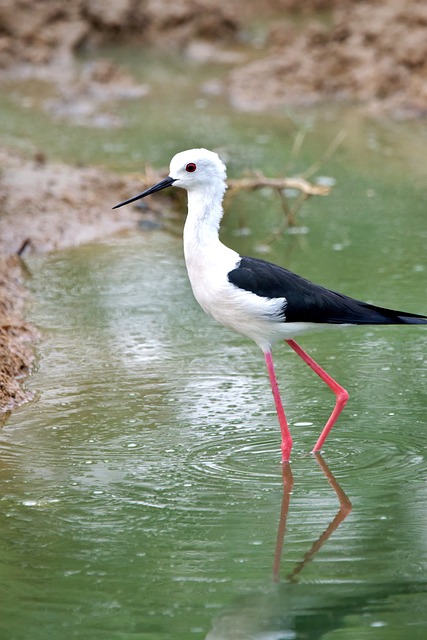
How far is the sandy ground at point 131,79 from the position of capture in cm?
862

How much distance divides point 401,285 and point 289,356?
50.1 inches

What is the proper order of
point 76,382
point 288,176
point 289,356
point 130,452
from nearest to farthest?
point 130,452 < point 76,382 < point 289,356 < point 288,176

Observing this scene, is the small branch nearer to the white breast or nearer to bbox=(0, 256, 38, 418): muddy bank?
bbox=(0, 256, 38, 418): muddy bank

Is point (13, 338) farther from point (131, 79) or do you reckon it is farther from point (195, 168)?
point (131, 79)

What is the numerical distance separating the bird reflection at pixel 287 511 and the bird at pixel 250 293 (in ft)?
0.49

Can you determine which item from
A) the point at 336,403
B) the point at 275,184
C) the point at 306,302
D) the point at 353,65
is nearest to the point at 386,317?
the point at 306,302

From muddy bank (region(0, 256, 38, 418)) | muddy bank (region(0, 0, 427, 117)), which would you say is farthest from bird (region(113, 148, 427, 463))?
muddy bank (region(0, 0, 427, 117))

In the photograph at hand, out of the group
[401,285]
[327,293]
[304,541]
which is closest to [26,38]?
[401,285]

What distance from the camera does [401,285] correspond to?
24.0 feet

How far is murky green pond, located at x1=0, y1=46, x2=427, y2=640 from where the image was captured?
3758mm

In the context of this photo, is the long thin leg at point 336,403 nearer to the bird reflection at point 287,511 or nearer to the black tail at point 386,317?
the bird reflection at point 287,511

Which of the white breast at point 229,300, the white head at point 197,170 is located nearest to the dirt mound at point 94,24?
the white head at point 197,170

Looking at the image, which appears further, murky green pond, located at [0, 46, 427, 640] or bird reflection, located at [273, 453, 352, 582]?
bird reflection, located at [273, 453, 352, 582]

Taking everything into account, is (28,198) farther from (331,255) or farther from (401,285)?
(401,285)
